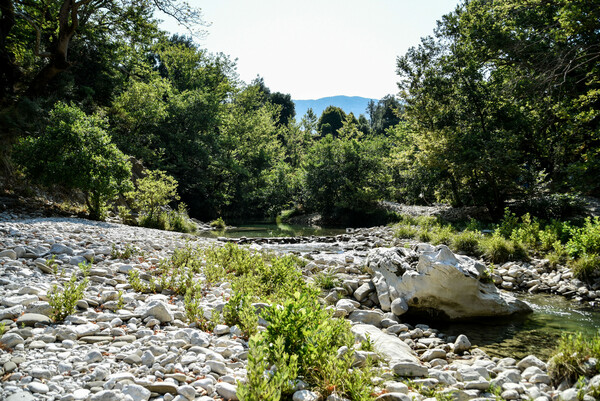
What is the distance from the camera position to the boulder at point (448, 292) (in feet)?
18.0

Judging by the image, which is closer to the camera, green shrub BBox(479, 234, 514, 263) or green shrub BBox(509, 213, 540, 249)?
green shrub BBox(479, 234, 514, 263)

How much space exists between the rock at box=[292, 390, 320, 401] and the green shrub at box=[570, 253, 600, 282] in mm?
7428

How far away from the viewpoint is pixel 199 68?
32906mm

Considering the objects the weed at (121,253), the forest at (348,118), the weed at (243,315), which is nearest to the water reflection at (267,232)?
the forest at (348,118)

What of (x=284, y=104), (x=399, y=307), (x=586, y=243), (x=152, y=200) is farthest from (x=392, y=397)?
(x=284, y=104)

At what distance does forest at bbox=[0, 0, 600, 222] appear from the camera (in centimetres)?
1019

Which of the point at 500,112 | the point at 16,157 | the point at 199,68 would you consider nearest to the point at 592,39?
the point at 500,112

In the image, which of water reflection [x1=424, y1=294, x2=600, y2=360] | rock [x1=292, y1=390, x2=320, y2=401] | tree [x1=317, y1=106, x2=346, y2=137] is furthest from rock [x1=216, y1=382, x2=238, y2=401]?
tree [x1=317, y1=106, x2=346, y2=137]

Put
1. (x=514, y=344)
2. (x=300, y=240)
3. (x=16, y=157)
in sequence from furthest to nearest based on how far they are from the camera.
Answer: (x=300, y=240), (x=16, y=157), (x=514, y=344)

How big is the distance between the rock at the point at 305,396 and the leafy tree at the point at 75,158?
30.8ft

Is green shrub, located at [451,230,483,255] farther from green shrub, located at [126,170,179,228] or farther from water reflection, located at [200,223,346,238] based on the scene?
green shrub, located at [126,170,179,228]

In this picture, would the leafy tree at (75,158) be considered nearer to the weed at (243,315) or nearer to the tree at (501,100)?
the weed at (243,315)

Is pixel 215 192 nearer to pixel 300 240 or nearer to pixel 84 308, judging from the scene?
pixel 300 240

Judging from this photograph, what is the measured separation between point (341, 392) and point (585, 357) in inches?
97.9
